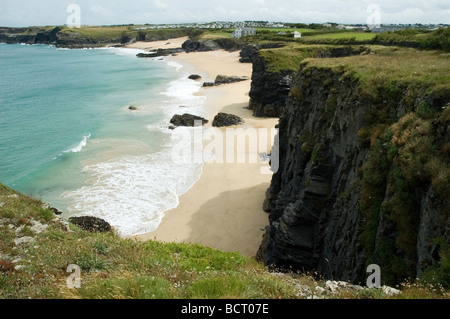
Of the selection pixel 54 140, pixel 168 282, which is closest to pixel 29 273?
pixel 168 282

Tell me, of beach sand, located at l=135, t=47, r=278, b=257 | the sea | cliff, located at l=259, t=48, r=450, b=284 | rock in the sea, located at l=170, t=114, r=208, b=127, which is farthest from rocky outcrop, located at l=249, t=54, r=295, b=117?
cliff, located at l=259, t=48, r=450, b=284

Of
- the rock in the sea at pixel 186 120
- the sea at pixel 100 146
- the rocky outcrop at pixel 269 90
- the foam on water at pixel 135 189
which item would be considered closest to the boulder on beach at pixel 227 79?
the sea at pixel 100 146

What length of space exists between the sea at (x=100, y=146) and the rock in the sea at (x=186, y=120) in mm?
1348

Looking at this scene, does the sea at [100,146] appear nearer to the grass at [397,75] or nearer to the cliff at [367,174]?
the cliff at [367,174]

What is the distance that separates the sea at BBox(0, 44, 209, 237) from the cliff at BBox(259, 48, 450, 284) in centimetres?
1047

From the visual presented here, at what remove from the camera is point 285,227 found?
15617 millimetres

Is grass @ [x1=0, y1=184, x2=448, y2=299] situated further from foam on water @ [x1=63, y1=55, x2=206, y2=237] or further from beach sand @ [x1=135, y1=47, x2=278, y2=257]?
foam on water @ [x1=63, y1=55, x2=206, y2=237]

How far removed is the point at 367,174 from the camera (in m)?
11.1

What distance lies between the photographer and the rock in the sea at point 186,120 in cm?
4278

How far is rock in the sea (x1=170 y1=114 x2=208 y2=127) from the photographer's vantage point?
42781mm

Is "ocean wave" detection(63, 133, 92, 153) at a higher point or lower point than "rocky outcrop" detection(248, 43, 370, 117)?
lower

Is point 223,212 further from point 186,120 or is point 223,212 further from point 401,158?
point 186,120
